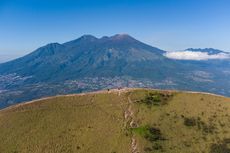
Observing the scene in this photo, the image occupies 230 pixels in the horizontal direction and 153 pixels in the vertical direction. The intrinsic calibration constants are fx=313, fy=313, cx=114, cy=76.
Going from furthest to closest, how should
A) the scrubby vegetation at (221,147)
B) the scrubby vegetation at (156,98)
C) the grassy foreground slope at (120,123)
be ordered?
the scrubby vegetation at (156,98) < the grassy foreground slope at (120,123) < the scrubby vegetation at (221,147)

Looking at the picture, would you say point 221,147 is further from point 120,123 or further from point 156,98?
point 120,123

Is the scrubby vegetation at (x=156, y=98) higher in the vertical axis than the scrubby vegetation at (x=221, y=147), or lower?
higher

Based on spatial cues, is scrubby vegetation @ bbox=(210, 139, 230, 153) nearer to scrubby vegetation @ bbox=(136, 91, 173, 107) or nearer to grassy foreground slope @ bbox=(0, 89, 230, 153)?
grassy foreground slope @ bbox=(0, 89, 230, 153)

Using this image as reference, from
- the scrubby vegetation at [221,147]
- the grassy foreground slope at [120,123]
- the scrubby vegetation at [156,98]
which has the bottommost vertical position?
A: the scrubby vegetation at [221,147]

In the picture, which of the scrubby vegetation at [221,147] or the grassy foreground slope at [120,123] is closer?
the scrubby vegetation at [221,147]

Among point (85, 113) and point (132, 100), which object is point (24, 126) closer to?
point (85, 113)

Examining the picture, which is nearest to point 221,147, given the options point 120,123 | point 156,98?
point 156,98

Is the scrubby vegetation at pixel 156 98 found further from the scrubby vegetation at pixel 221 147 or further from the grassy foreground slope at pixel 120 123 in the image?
the scrubby vegetation at pixel 221 147

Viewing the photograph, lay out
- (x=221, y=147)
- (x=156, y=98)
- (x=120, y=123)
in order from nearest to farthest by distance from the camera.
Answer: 1. (x=221, y=147)
2. (x=120, y=123)
3. (x=156, y=98)

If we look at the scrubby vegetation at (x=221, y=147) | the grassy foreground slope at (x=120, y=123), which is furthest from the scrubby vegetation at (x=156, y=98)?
the scrubby vegetation at (x=221, y=147)
